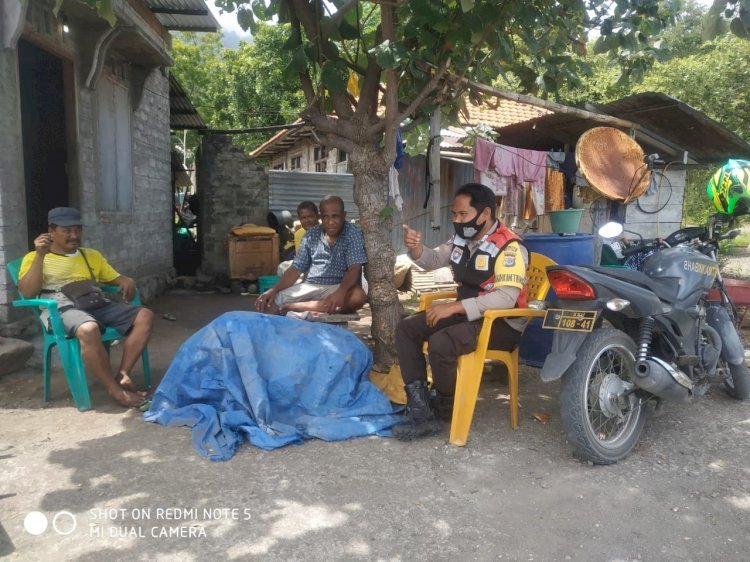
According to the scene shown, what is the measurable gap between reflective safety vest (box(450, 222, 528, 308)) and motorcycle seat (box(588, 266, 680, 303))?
18.2 inches

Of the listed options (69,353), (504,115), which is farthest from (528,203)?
(69,353)

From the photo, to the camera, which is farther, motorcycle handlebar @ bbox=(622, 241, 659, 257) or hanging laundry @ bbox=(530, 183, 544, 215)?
hanging laundry @ bbox=(530, 183, 544, 215)

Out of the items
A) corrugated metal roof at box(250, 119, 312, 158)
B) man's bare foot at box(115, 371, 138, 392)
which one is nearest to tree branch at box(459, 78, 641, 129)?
man's bare foot at box(115, 371, 138, 392)

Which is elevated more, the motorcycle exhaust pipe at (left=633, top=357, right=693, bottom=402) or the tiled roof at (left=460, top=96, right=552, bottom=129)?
the tiled roof at (left=460, top=96, right=552, bottom=129)

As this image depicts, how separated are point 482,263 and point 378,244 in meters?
0.93

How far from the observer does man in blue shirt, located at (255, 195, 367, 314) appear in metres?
4.10

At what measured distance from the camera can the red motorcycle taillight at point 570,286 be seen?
9.30ft

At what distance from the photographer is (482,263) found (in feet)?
10.8

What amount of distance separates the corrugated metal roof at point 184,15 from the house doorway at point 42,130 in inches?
52.5

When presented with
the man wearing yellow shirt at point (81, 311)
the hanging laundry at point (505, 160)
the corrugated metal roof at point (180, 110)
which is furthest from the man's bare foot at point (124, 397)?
the corrugated metal roof at point (180, 110)

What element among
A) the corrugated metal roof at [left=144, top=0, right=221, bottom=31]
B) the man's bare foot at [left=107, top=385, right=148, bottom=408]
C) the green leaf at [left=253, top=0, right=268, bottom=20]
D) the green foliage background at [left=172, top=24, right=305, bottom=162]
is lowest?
the man's bare foot at [left=107, top=385, right=148, bottom=408]

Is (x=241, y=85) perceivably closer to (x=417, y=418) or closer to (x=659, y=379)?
(x=417, y=418)

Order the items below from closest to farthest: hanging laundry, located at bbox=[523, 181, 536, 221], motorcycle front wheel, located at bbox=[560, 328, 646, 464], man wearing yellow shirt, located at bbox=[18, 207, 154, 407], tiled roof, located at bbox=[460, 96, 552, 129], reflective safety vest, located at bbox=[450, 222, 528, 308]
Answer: motorcycle front wheel, located at bbox=[560, 328, 646, 464], reflective safety vest, located at bbox=[450, 222, 528, 308], man wearing yellow shirt, located at bbox=[18, 207, 154, 407], hanging laundry, located at bbox=[523, 181, 536, 221], tiled roof, located at bbox=[460, 96, 552, 129]

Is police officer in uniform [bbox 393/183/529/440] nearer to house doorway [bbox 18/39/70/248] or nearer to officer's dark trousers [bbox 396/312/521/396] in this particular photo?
officer's dark trousers [bbox 396/312/521/396]
